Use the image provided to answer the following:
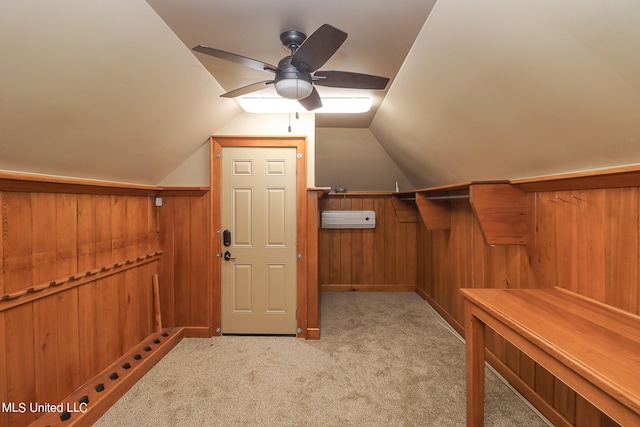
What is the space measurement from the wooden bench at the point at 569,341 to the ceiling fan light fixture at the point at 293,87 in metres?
1.50

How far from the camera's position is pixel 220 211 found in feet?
9.30

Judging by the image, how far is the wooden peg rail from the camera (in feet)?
4.93

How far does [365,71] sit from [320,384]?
2.43m

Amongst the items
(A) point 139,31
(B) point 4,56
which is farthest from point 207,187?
(B) point 4,56

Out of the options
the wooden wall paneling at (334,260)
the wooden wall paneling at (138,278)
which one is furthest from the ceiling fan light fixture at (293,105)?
the wooden wall paneling at (334,260)

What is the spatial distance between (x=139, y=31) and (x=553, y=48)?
1.94 m

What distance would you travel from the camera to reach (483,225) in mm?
1864

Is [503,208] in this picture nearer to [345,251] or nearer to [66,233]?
[345,251]

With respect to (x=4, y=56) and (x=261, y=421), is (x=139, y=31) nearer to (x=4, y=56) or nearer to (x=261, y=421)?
(x=4, y=56)

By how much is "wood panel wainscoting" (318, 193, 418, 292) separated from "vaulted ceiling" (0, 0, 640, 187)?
2.02 metres

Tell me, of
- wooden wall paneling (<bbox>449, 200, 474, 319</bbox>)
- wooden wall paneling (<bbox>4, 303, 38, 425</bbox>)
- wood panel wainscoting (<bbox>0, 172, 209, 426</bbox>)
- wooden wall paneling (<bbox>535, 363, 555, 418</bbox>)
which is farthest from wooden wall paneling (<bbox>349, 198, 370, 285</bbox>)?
wooden wall paneling (<bbox>4, 303, 38, 425</bbox>)

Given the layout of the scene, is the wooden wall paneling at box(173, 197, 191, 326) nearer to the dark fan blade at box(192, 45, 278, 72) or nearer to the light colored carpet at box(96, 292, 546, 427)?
the light colored carpet at box(96, 292, 546, 427)

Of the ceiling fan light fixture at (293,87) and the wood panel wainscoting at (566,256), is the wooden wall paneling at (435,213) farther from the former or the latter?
the ceiling fan light fixture at (293,87)

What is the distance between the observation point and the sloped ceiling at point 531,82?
38.4 inches
